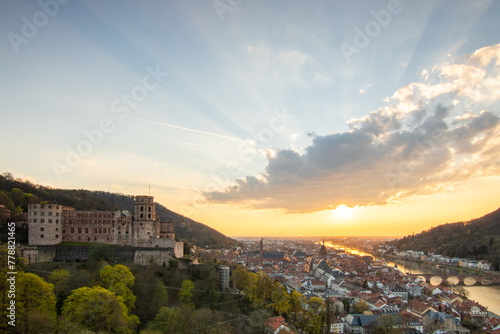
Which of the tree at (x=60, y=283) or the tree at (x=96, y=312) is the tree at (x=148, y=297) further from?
the tree at (x=60, y=283)

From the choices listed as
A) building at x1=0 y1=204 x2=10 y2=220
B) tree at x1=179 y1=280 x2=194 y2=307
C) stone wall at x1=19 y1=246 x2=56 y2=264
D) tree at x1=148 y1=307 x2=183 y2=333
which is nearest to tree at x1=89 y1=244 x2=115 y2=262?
stone wall at x1=19 y1=246 x2=56 y2=264

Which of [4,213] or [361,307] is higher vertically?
[4,213]

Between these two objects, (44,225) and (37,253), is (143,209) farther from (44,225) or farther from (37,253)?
(37,253)

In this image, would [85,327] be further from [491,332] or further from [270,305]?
[491,332]

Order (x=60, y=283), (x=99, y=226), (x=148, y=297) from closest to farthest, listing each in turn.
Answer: (x=60, y=283), (x=148, y=297), (x=99, y=226)

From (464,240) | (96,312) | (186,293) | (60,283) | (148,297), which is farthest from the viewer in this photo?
(464,240)

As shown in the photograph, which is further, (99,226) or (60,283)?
(99,226)

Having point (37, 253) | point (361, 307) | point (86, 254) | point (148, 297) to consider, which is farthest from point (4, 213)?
point (361, 307)

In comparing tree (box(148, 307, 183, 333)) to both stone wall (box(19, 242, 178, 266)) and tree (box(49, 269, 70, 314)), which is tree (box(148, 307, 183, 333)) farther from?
stone wall (box(19, 242, 178, 266))
